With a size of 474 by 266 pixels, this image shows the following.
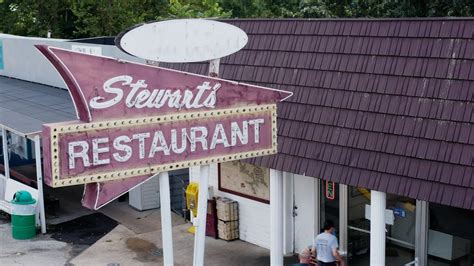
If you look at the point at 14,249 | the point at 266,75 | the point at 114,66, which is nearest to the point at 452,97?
the point at 266,75

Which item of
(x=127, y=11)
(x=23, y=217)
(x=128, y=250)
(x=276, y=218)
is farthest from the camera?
(x=127, y=11)

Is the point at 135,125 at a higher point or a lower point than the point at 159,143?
higher

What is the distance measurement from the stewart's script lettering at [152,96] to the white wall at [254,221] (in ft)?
17.7

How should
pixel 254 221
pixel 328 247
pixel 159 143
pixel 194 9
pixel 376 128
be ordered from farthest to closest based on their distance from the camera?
pixel 194 9, pixel 254 221, pixel 328 247, pixel 376 128, pixel 159 143

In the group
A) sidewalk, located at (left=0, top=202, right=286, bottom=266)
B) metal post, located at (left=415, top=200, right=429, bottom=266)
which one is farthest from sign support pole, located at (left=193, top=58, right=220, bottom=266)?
sidewalk, located at (left=0, top=202, right=286, bottom=266)

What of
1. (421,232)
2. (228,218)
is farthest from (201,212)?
(228,218)

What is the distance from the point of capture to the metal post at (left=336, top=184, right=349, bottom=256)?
1239cm

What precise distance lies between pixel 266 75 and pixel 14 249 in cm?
649

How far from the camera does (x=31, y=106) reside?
18.3 m

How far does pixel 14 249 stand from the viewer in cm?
1478

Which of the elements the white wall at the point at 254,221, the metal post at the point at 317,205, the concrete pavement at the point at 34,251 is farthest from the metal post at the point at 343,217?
the concrete pavement at the point at 34,251

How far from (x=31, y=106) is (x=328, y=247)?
10.1m

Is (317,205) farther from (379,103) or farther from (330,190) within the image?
(379,103)

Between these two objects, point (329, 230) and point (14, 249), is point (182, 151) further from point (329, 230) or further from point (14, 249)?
point (14, 249)
